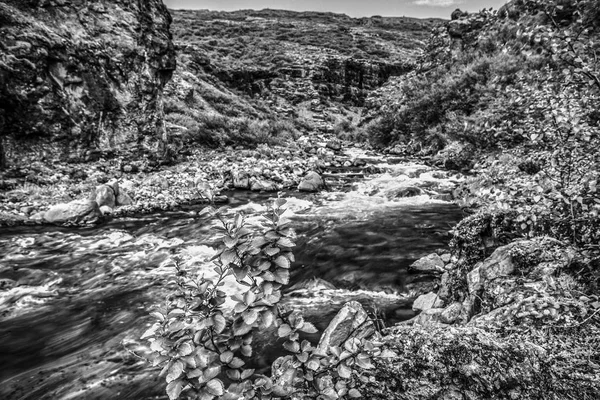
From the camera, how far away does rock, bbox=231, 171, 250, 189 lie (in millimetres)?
12906

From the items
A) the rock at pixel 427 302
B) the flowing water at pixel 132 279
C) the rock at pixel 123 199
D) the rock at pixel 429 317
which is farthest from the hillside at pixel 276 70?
the rock at pixel 429 317

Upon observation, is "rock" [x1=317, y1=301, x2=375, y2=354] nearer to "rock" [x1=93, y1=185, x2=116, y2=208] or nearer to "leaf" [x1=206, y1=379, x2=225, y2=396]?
"leaf" [x1=206, y1=379, x2=225, y2=396]

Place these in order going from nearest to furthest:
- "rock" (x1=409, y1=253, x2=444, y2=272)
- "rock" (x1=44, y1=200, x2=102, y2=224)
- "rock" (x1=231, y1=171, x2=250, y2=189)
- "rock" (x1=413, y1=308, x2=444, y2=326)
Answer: "rock" (x1=413, y1=308, x2=444, y2=326) < "rock" (x1=409, y1=253, x2=444, y2=272) < "rock" (x1=44, y1=200, x2=102, y2=224) < "rock" (x1=231, y1=171, x2=250, y2=189)

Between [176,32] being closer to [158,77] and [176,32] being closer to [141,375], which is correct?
[158,77]

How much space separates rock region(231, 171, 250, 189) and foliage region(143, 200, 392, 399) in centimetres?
1164

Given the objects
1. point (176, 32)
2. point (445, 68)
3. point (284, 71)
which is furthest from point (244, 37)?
point (445, 68)

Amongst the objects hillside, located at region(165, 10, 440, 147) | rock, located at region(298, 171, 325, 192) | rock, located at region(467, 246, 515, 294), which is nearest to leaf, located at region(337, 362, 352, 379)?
rock, located at region(467, 246, 515, 294)

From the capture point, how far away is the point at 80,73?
1227 centimetres

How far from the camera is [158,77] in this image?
1528cm

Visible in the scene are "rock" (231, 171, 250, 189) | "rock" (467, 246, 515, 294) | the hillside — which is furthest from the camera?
the hillside

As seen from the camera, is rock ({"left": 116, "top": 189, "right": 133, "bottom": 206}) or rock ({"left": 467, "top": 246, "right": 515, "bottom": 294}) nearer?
rock ({"left": 467, "top": 246, "right": 515, "bottom": 294})

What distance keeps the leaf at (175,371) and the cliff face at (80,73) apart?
43.0ft

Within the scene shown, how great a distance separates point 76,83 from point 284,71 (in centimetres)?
3771

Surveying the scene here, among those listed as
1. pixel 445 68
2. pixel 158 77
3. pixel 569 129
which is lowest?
pixel 569 129
